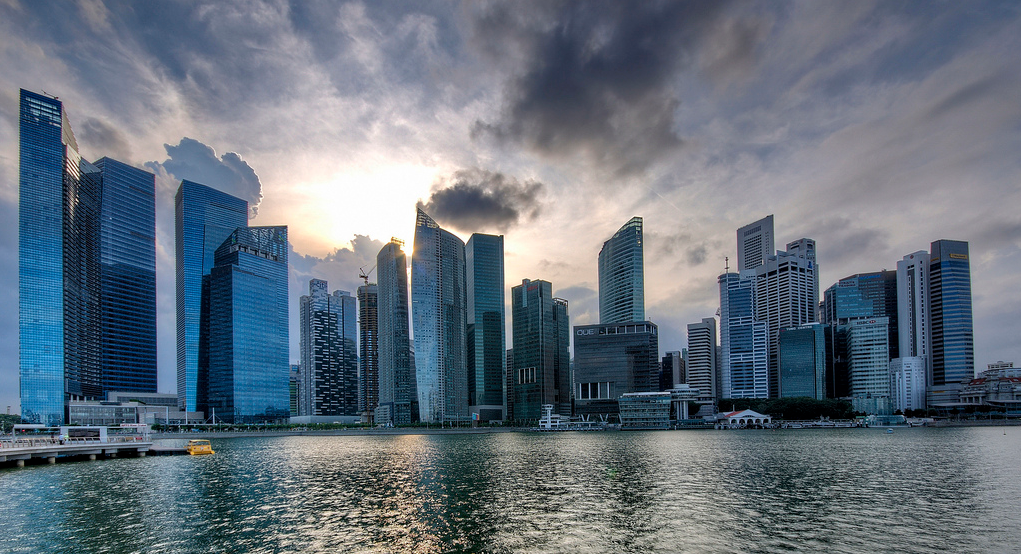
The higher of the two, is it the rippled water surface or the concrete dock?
the rippled water surface

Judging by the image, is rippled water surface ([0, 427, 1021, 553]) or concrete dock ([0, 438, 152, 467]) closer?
rippled water surface ([0, 427, 1021, 553])

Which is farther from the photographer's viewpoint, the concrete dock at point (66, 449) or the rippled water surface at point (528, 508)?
the concrete dock at point (66, 449)

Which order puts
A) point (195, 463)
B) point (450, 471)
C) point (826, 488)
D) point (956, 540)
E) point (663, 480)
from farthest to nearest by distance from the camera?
point (195, 463), point (450, 471), point (663, 480), point (826, 488), point (956, 540)

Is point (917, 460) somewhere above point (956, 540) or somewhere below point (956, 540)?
below

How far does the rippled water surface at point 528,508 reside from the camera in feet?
143

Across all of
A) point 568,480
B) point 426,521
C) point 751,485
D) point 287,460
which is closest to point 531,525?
point 426,521

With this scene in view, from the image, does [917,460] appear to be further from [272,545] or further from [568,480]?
[272,545]

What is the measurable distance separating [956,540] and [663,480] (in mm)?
36228

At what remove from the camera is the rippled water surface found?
143 feet

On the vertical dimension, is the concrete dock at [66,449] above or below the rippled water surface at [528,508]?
below

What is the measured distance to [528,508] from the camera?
185ft

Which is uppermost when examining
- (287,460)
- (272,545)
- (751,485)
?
(272,545)

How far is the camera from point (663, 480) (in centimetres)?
7594

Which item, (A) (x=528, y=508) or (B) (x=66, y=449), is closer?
(A) (x=528, y=508)
